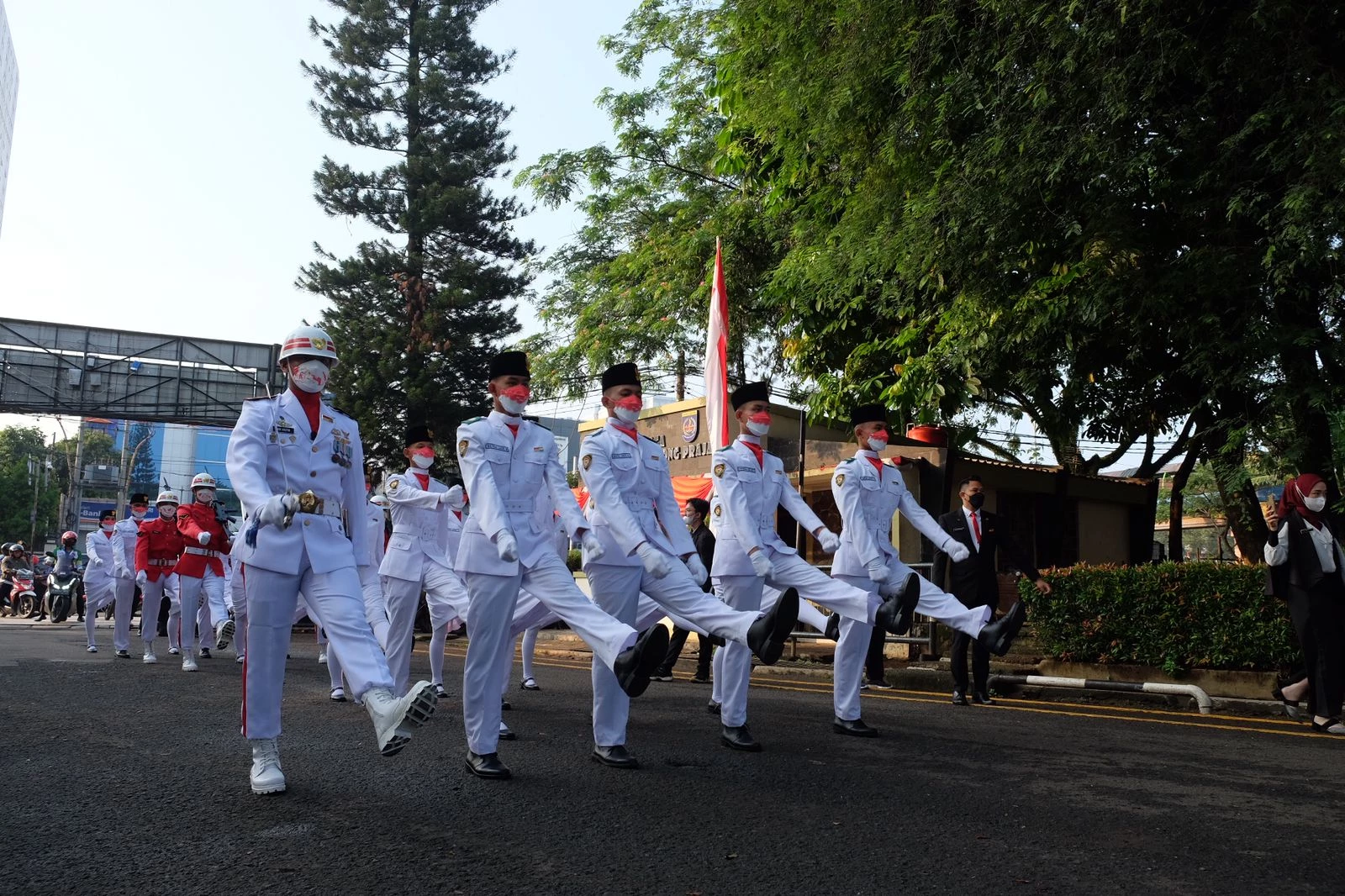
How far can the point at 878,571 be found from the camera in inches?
320

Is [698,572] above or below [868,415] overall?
below

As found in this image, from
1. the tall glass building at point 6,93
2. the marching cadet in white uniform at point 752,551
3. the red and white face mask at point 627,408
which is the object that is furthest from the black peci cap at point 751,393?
the tall glass building at point 6,93

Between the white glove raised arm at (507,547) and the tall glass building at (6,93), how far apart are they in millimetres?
91108

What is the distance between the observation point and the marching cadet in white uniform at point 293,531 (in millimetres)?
5457

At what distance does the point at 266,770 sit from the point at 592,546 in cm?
201

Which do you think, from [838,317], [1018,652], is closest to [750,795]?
[1018,652]

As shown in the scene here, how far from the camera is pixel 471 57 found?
37.2 meters

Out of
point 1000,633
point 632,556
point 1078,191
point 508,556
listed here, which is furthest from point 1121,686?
point 508,556

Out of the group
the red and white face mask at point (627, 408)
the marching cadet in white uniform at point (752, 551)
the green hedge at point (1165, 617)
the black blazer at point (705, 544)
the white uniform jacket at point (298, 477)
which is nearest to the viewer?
the white uniform jacket at point (298, 477)

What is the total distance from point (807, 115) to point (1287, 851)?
1086 centimetres

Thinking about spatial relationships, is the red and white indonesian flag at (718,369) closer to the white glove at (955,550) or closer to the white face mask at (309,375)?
the white glove at (955,550)

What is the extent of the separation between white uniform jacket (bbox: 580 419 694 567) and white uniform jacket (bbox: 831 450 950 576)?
1.59m

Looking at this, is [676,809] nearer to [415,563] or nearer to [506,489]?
[506,489]

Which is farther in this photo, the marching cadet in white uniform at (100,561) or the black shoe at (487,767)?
the marching cadet in white uniform at (100,561)
